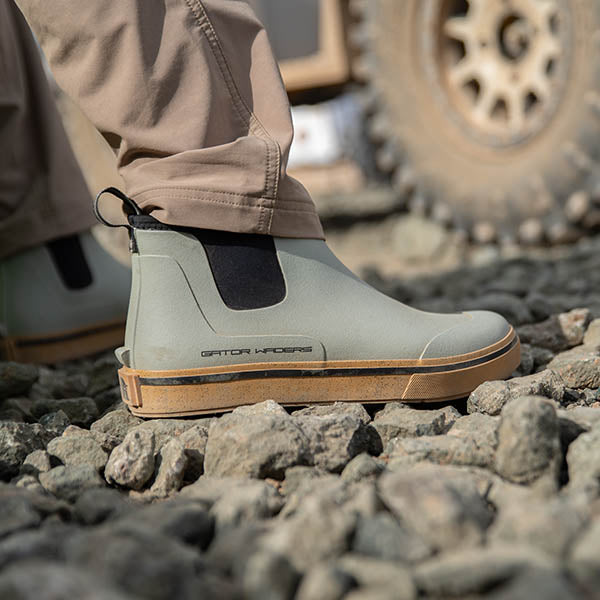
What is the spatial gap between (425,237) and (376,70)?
80 cm

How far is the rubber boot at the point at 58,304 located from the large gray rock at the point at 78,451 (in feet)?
1.95

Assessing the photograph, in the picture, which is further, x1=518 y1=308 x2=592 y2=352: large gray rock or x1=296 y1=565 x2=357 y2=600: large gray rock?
x1=518 y1=308 x2=592 y2=352: large gray rock

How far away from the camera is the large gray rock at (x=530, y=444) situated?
2.26 feet

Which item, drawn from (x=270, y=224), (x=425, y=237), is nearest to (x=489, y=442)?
(x=270, y=224)

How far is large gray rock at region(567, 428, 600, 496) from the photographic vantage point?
65cm

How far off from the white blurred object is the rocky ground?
119 inches

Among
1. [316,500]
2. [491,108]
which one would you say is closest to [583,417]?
[316,500]

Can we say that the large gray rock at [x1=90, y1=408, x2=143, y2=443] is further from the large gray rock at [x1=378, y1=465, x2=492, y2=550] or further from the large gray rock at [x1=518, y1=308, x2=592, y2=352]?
the large gray rock at [x1=518, y1=308, x2=592, y2=352]

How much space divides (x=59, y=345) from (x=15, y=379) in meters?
0.27

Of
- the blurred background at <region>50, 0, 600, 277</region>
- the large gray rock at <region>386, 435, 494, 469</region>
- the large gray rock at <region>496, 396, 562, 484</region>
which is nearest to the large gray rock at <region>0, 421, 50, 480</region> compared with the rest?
the large gray rock at <region>386, 435, 494, 469</region>

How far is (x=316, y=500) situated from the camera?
1.97 ft

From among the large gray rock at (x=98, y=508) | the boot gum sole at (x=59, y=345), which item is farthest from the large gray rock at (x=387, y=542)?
the boot gum sole at (x=59, y=345)

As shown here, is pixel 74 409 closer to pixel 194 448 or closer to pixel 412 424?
pixel 194 448

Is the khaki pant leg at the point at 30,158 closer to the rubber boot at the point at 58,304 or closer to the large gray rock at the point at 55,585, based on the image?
the rubber boot at the point at 58,304
